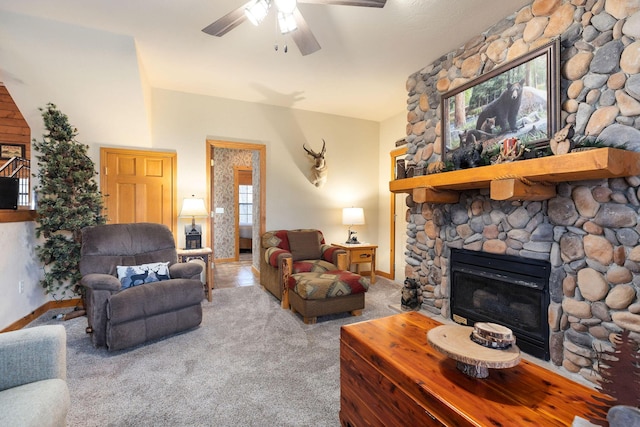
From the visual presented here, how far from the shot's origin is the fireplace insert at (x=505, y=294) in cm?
230

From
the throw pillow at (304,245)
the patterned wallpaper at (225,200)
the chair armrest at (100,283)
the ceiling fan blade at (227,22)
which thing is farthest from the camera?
the patterned wallpaper at (225,200)

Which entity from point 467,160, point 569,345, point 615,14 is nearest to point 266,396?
point 569,345

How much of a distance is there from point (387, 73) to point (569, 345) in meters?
3.17

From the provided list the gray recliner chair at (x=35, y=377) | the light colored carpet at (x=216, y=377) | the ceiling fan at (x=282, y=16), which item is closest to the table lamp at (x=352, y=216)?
the light colored carpet at (x=216, y=377)

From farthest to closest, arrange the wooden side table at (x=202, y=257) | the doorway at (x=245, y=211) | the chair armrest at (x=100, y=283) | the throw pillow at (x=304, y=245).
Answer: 1. the doorway at (x=245, y=211)
2. the throw pillow at (x=304, y=245)
3. the wooden side table at (x=202, y=257)
4. the chair armrest at (x=100, y=283)

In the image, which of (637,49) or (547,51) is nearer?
(637,49)

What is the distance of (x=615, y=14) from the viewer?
74.0 inches

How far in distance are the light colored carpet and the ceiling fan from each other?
2388mm

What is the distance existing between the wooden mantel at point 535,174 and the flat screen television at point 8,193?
4.01m

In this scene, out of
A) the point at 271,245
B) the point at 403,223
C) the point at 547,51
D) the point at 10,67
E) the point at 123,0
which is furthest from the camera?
the point at 403,223

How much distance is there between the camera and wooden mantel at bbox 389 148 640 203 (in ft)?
5.54

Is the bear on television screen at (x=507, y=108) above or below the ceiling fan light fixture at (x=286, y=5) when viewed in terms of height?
below

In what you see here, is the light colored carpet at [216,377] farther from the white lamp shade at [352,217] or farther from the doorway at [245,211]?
the doorway at [245,211]

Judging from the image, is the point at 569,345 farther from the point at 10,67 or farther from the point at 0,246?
the point at 10,67
